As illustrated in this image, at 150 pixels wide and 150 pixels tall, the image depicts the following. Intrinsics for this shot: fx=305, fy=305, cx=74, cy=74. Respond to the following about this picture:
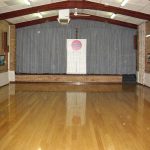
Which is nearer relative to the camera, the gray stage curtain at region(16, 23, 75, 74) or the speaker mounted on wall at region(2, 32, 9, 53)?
the speaker mounted on wall at region(2, 32, 9, 53)

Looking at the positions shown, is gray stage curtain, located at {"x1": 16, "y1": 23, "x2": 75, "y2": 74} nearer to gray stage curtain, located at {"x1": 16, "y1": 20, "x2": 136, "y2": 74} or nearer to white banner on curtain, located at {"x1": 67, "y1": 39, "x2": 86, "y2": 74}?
gray stage curtain, located at {"x1": 16, "y1": 20, "x2": 136, "y2": 74}

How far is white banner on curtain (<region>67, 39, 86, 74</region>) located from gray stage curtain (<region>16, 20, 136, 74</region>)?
263mm

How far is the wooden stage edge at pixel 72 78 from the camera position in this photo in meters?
18.2

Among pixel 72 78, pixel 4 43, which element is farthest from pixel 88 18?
pixel 4 43

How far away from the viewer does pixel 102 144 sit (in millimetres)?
4945

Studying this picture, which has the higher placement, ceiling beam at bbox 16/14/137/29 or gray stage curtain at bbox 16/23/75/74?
ceiling beam at bbox 16/14/137/29

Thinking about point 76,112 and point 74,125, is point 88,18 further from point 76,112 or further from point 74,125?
point 74,125

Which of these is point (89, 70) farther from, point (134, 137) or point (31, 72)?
point (134, 137)

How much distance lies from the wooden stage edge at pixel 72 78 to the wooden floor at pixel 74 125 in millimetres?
8079

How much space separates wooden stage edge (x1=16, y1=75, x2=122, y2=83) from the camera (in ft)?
59.6

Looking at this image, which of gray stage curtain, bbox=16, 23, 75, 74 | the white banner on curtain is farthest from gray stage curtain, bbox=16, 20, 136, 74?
the white banner on curtain

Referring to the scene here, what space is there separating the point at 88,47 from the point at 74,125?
43.7 feet

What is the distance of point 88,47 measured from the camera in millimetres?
19422

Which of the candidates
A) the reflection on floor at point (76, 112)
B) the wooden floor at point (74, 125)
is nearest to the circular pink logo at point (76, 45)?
the reflection on floor at point (76, 112)
